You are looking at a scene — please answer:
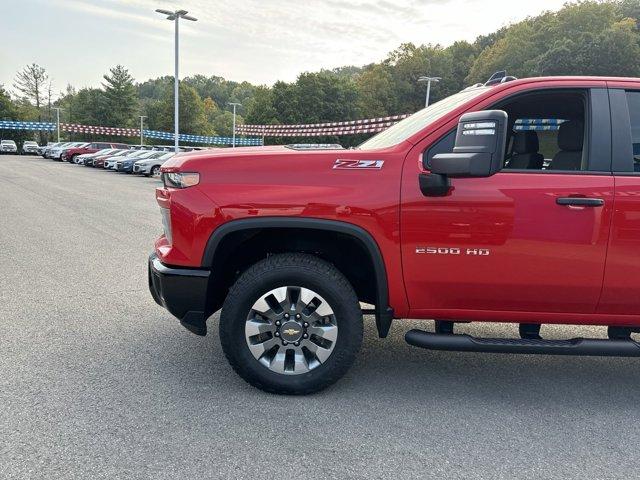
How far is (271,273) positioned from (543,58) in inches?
2205

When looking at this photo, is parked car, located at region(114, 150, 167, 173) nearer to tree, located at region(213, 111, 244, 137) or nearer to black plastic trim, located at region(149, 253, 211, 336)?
black plastic trim, located at region(149, 253, 211, 336)

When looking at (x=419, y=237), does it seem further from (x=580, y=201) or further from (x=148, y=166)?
(x=148, y=166)

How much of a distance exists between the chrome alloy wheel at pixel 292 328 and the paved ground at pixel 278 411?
25 cm

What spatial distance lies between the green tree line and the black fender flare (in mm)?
51850

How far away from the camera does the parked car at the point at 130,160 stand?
92.1ft

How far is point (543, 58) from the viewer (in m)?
51.0

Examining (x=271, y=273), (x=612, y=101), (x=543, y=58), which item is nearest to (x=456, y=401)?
(x=271, y=273)

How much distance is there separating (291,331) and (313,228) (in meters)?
0.66

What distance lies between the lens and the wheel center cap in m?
3.16

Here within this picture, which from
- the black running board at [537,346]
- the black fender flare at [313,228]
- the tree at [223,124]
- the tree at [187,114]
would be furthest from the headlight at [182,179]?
the tree at [223,124]

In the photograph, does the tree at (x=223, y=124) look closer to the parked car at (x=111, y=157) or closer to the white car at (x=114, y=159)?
the parked car at (x=111, y=157)

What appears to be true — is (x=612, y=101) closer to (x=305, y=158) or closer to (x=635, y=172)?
(x=635, y=172)

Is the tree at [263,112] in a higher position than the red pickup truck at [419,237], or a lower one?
higher

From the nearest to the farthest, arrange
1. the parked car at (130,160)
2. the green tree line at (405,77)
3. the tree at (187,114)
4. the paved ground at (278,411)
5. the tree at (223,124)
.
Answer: the paved ground at (278,411) < the parked car at (130,160) < the green tree line at (405,77) < the tree at (187,114) < the tree at (223,124)
